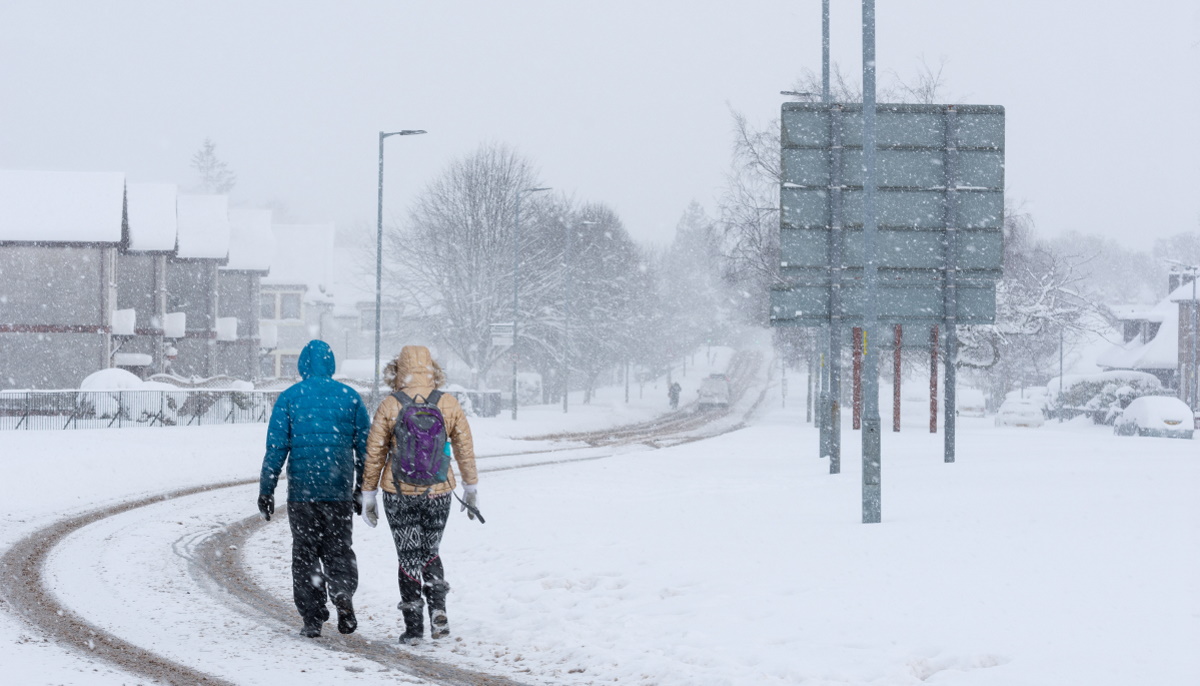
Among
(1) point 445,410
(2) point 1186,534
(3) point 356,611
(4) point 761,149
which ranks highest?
(4) point 761,149

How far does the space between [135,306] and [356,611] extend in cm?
4497

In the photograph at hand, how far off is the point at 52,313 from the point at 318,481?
130 ft

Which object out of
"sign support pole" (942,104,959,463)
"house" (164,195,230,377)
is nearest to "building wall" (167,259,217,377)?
"house" (164,195,230,377)

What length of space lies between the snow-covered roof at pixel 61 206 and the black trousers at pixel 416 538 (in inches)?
1552

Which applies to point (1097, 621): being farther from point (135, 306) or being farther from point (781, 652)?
point (135, 306)

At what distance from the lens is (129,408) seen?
109 feet

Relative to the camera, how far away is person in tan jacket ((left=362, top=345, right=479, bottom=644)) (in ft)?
24.9

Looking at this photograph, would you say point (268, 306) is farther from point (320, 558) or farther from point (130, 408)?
point (320, 558)

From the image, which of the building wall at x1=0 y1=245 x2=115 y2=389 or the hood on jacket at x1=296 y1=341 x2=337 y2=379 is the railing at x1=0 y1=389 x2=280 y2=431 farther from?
the hood on jacket at x1=296 y1=341 x2=337 y2=379

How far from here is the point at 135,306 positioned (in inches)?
1978

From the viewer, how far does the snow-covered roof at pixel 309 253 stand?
78.4 m

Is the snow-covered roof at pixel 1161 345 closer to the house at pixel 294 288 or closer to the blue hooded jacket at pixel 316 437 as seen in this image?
the house at pixel 294 288

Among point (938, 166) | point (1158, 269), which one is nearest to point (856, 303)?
point (938, 166)

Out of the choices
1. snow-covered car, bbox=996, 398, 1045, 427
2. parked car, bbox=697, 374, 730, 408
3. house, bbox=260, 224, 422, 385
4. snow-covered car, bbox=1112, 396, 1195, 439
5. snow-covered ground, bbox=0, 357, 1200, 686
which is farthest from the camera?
house, bbox=260, 224, 422, 385
